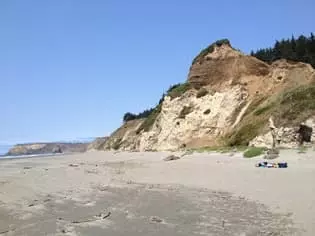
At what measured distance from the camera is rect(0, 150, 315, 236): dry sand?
29.3 feet

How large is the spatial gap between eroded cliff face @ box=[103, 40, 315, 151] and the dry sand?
1817 centimetres

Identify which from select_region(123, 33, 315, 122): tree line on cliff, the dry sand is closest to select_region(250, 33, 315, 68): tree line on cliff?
select_region(123, 33, 315, 122): tree line on cliff

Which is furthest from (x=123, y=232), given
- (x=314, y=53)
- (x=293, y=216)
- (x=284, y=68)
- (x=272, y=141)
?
(x=314, y=53)

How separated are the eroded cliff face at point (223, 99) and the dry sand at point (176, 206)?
18165 millimetres

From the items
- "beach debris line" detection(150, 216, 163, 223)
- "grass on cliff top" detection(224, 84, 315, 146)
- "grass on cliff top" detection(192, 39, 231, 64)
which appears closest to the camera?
"beach debris line" detection(150, 216, 163, 223)

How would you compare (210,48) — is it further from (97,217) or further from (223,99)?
(97,217)

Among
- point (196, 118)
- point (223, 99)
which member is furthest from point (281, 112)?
point (196, 118)

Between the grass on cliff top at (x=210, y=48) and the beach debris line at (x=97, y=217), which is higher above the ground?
the grass on cliff top at (x=210, y=48)

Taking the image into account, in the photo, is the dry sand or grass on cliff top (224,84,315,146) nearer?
the dry sand

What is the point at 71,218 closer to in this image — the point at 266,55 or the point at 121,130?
the point at 266,55

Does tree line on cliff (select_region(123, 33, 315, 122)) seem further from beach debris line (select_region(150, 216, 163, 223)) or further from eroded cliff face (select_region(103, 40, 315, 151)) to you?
beach debris line (select_region(150, 216, 163, 223))

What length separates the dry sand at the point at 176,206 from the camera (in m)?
8.93

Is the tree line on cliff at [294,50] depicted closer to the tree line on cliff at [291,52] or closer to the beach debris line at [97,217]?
the tree line on cliff at [291,52]

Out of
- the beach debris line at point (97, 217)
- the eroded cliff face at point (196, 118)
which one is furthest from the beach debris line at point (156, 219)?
the eroded cliff face at point (196, 118)
